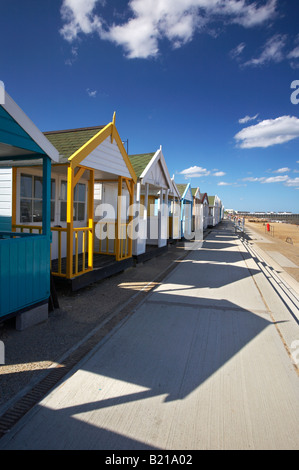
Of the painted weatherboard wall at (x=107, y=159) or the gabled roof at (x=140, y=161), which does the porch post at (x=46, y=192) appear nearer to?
the painted weatherboard wall at (x=107, y=159)

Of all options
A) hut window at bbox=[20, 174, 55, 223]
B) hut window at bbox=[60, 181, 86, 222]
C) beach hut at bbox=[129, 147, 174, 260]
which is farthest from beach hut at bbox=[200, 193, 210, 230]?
hut window at bbox=[20, 174, 55, 223]

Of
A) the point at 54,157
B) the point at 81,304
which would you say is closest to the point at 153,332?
the point at 81,304

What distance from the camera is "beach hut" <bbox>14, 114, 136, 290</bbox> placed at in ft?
18.4

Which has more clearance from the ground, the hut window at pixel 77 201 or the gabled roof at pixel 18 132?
the gabled roof at pixel 18 132

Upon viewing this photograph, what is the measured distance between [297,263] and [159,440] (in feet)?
35.8

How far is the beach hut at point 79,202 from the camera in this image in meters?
5.59

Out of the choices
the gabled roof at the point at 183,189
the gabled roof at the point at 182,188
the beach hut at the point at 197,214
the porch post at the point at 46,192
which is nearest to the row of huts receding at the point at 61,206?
the porch post at the point at 46,192

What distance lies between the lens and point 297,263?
37.2 ft

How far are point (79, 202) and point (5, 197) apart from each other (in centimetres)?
238

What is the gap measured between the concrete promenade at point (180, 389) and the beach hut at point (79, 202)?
1905mm

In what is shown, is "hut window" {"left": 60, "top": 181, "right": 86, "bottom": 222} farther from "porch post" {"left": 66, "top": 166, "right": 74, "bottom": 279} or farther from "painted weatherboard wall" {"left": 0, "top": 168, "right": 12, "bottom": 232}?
"porch post" {"left": 66, "top": 166, "right": 74, "bottom": 279}

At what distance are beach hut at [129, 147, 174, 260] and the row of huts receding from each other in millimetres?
40
